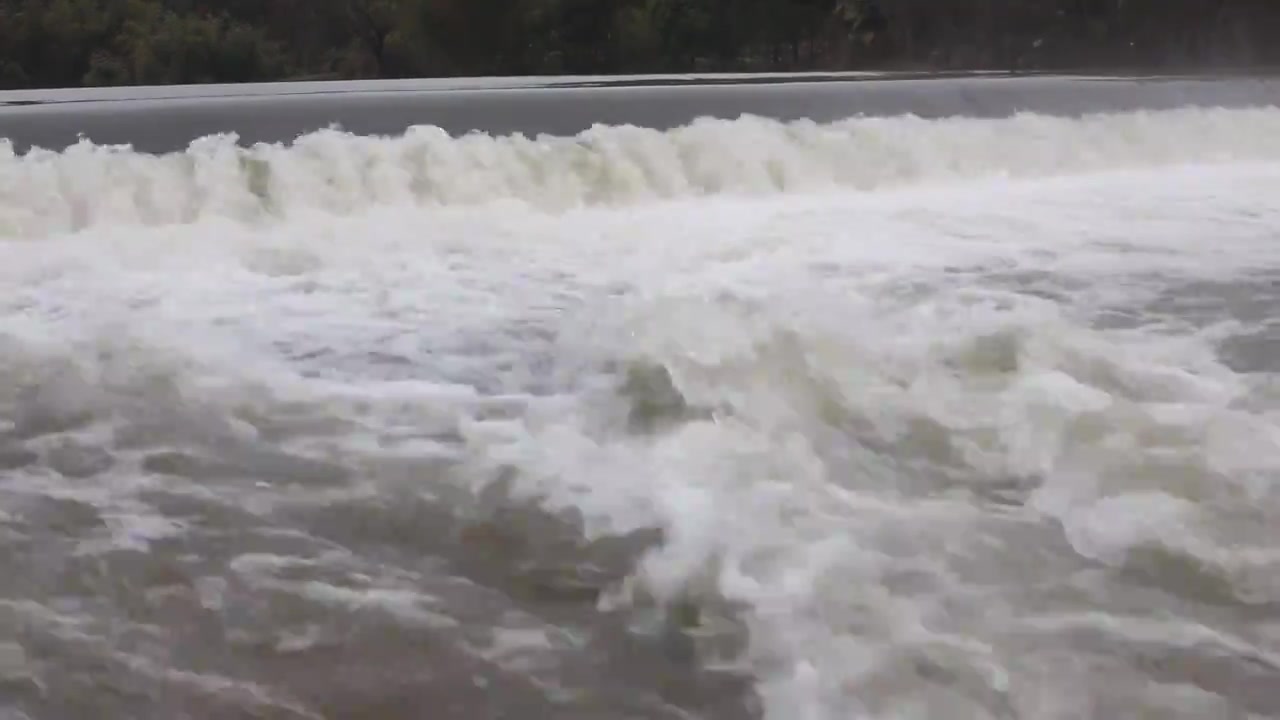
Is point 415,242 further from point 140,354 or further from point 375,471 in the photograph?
point 375,471

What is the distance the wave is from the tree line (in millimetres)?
5069

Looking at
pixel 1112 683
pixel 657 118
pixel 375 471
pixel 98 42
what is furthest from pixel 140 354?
pixel 98 42

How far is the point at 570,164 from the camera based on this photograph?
5996mm

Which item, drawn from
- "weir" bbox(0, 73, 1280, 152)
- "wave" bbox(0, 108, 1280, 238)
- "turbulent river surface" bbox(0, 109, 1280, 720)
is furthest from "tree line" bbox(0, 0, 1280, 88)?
"turbulent river surface" bbox(0, 109, 1280, 720)

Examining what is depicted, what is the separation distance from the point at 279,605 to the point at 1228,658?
4.52 ft

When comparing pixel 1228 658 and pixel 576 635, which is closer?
pixel 1228 658

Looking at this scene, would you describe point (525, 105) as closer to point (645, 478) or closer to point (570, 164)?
point (570, 164)

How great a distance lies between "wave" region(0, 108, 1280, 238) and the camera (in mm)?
5254

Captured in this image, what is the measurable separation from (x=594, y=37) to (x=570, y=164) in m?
6.64

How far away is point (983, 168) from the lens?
6.97 metres

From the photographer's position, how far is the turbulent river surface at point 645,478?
159 cm

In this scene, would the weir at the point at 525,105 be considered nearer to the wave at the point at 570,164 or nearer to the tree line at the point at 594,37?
the wave at the point at 570,164

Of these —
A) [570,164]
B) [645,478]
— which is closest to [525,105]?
[570,164]

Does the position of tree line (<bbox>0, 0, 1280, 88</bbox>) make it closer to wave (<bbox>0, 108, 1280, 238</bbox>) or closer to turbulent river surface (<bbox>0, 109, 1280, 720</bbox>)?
wave (<bbox>0, 108, 1280, 238</bbox>)
